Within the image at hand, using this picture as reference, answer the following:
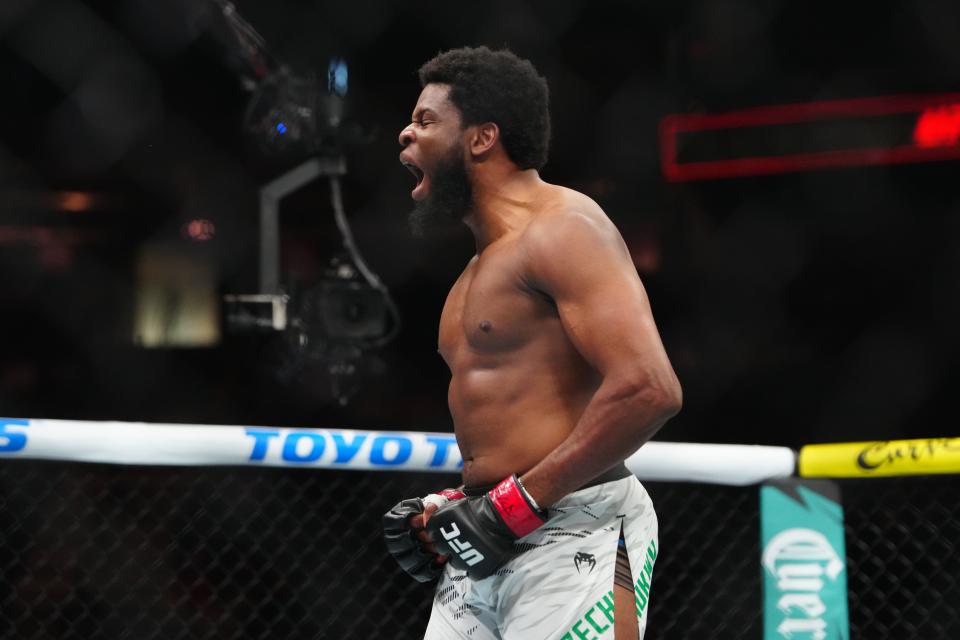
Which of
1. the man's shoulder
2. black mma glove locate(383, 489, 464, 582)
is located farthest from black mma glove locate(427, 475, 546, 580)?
the man's shoulder

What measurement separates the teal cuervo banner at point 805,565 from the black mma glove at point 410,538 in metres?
0.62

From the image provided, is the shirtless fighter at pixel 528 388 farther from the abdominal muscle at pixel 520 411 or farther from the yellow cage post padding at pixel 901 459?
the yellow cage post padding at pixel 901 459

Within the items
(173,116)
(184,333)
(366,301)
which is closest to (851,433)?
(366,301)

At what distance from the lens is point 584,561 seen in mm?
1223

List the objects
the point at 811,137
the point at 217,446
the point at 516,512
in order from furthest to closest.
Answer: the point at 811,137, the point at 217,446, the point at 516,512

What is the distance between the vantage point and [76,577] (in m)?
2.57

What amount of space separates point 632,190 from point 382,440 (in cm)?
216

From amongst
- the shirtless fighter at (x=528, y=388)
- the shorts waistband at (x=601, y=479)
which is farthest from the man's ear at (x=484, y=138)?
the shorts waistband at (x=601, y=479)

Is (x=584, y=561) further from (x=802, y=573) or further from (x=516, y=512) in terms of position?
(x=802, y=573)

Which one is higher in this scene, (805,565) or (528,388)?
(528,388)

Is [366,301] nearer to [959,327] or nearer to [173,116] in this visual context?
[173,116]

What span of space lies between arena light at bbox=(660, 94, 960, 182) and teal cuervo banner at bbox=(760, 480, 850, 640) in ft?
6.72

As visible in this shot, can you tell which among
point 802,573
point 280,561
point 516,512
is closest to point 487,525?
point 516,512

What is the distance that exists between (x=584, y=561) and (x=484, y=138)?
1.73 feet
